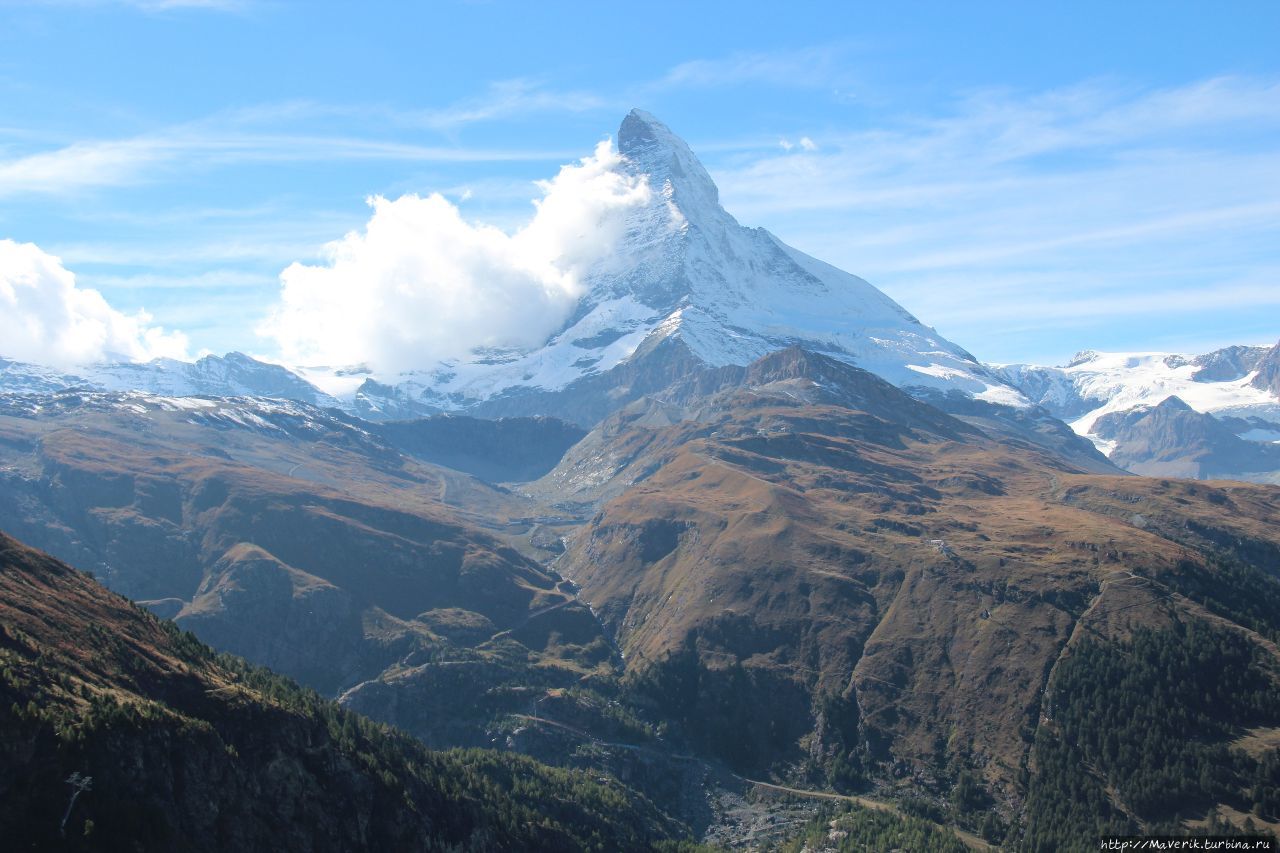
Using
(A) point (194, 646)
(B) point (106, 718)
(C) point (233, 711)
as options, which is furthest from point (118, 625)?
(B) point (106, 718)

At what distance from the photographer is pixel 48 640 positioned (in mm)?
A: 155875

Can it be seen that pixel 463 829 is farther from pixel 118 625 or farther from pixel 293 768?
pixel 118 625

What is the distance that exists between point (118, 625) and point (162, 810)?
180 ft

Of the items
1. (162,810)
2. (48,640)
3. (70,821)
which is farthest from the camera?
(48,640)

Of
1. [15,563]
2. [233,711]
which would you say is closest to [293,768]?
[233,711]

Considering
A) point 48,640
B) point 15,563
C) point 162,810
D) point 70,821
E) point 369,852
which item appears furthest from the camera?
point 15,563

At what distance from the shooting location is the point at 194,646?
19325 centimetres

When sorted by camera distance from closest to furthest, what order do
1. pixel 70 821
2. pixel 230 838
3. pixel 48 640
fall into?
pixel 70 821, pixel 230 838, pixel 48 640

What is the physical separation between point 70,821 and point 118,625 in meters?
62.7

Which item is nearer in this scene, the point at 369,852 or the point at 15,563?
the point at 369,852

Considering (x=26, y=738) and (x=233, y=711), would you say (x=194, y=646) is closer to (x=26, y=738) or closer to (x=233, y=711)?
(x=233, y=711)

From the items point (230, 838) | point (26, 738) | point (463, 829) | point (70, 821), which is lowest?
point (463, 829)

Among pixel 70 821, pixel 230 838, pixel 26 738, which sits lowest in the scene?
pixel 230 838

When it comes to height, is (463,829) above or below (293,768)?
below
